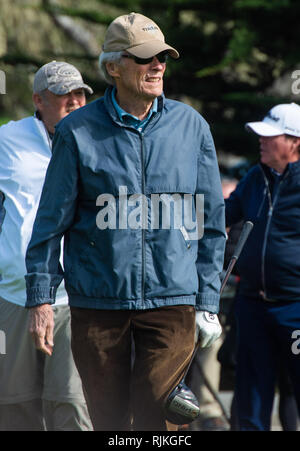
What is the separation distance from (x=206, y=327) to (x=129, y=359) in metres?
0.35

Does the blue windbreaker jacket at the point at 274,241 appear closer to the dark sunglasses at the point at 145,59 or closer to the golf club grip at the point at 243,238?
the golf club grip at the point at 243,238

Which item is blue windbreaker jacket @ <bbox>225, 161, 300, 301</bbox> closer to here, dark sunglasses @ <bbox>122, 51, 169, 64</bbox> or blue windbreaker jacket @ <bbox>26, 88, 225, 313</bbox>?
blue windbreaker jacket @ <bbox>26, 88, 225, 313</bbox>

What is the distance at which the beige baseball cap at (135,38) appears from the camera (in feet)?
11.7

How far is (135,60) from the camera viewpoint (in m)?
3.58

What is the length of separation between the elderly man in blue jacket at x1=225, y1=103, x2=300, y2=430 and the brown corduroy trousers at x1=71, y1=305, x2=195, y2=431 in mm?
1485

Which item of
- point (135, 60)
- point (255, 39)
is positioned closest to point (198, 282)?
point (135, 60)

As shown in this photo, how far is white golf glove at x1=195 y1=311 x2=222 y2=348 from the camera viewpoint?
3.65m

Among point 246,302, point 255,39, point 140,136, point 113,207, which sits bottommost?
point 246,302

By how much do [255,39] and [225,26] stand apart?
0.70 meters

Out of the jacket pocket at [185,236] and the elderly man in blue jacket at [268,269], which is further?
the elderly man in blue jacket at [268,269]

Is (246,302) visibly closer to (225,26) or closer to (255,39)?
(255,39)
